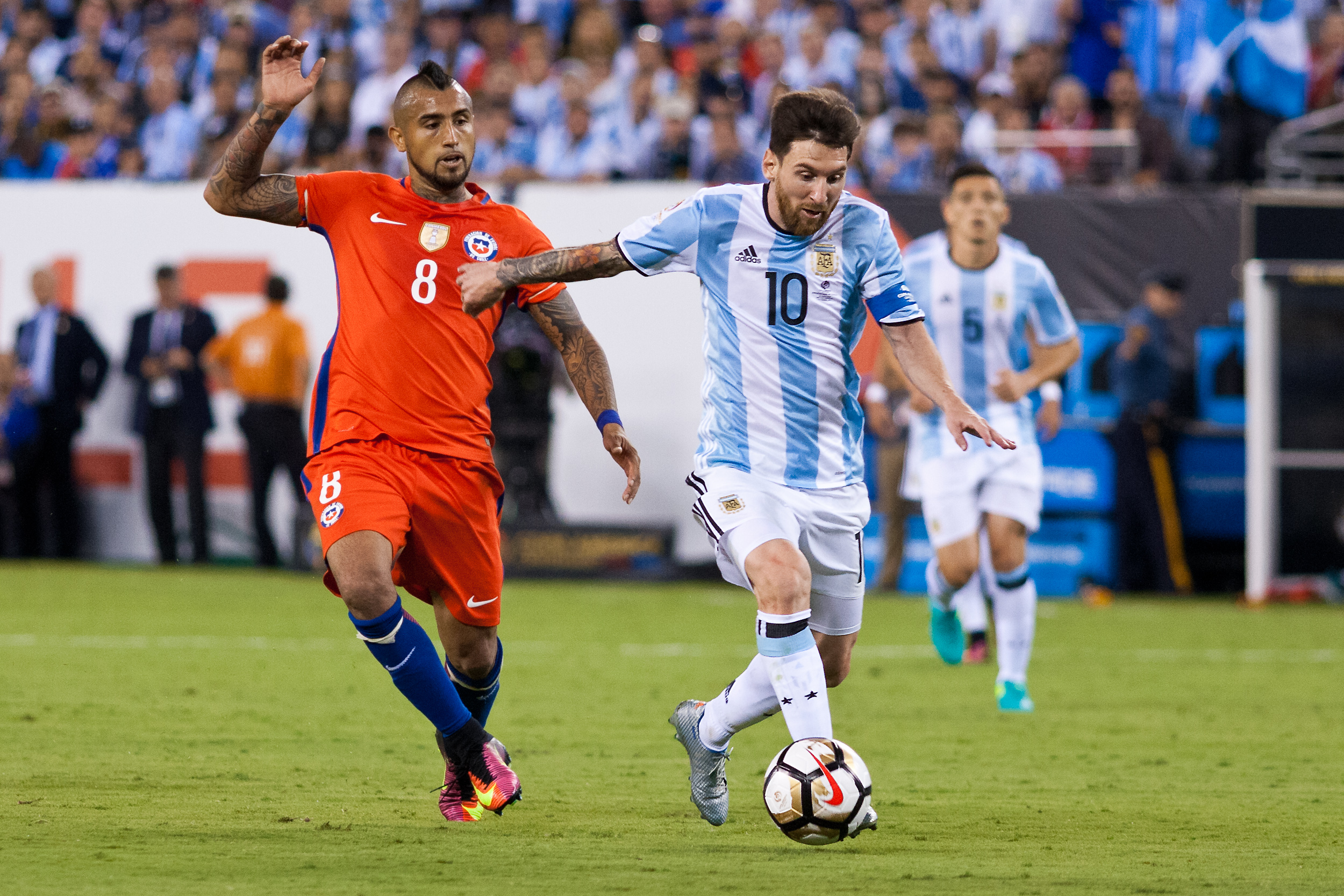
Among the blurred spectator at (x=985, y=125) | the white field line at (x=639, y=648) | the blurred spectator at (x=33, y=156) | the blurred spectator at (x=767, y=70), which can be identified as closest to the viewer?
the white field line at (x=639, y=648)

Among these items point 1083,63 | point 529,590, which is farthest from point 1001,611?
point 1083,63

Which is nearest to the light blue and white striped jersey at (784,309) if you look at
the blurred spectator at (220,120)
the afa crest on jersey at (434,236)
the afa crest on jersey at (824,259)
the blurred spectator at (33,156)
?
the afa crest on jersey at (824,259)

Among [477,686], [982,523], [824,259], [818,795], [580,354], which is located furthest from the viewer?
[982,523]

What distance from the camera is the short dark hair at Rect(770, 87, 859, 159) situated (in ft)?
18.3

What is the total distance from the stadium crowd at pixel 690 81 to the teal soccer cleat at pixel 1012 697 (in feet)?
24.7

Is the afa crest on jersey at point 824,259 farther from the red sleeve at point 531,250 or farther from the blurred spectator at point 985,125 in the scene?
the blurred spectator at point 985,125

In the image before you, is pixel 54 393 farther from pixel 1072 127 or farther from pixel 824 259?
pixel 824 259

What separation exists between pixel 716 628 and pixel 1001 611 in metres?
4.11

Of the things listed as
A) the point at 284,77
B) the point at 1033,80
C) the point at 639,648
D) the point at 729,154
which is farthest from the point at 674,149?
the point at 284,77

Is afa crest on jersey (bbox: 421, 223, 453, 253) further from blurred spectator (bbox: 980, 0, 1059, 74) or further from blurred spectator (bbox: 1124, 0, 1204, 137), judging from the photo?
blurred spectator (bbox: 980, 0, 1059, 74)

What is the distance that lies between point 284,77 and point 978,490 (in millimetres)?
4792

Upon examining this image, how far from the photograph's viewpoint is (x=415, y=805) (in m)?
6.12

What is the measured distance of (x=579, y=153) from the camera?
17203mm

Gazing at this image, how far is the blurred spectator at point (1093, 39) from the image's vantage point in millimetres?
17000
